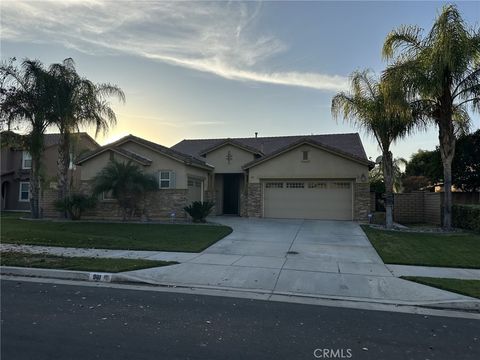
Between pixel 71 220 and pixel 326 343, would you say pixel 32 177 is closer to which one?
pixel 71 220

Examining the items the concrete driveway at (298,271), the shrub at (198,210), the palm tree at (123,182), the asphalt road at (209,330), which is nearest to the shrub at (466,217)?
the concrete driveway at (298,271)

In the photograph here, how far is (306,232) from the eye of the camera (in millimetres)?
16453

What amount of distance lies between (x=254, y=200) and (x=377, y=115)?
872 centimetres

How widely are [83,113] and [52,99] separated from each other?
1783 mm

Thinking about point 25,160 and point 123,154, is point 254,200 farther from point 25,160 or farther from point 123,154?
point 25,160

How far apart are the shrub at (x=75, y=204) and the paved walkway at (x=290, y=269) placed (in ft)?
29.2

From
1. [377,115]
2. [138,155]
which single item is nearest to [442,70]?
[377,115]

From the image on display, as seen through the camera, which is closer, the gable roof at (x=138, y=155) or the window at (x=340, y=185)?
the gable roof at (x=138, y=155)

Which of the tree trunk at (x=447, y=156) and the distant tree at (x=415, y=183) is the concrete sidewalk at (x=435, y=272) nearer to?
the tree trunk at (x=447, y=156)

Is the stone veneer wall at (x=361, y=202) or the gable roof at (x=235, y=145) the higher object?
the gable roof at (x=235, y=145)

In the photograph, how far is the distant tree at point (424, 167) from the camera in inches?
1191

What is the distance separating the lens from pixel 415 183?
3950cm

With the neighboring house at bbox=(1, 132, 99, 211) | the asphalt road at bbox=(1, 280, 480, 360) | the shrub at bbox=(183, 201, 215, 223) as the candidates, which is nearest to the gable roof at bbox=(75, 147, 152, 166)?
the shrub at bbox=(183, 201, 215, 223)

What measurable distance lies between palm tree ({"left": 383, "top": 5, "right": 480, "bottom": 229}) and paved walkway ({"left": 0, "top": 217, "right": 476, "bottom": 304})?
21.8 feet
